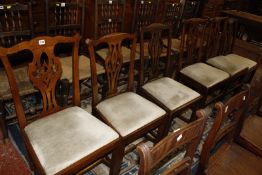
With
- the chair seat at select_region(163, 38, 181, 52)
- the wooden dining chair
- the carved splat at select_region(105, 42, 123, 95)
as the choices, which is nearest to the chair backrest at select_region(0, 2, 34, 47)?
the wooden dining chair

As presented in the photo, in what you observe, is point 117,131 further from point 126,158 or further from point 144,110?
point 126,158

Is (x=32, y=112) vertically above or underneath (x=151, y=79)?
underneath

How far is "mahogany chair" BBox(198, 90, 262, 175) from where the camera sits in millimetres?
1247

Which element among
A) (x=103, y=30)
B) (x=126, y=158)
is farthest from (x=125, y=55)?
(x=126, y=158)

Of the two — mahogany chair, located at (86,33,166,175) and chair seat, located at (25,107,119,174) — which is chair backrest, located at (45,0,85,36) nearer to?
mahogany chair, located at (86,33,166,175)

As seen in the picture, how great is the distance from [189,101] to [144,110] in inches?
19.1

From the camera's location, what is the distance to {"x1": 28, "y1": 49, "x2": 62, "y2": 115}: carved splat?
55.6 inches

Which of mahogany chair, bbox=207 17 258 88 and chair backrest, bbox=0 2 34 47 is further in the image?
mahogany chair, bbox=207 17 258 88

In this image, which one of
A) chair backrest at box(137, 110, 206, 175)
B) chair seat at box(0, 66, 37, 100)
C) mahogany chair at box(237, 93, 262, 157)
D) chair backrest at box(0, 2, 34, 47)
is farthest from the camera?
chair backrest at box(0, 2, 34, 47)

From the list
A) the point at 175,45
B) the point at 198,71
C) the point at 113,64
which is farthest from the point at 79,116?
the point at 175,45

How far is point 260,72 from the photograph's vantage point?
3551 millimetres

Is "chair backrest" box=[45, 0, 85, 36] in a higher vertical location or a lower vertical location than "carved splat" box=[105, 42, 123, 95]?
higher

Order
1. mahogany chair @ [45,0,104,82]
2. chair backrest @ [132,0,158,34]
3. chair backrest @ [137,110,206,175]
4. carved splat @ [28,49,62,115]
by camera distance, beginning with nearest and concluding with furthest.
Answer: chair backrest @ [137,110,206,175] → carved splat @ [28,49,62,115] → mahogany chair @ [45,0,104,82] → chair backrest @ [132,0,158,34]

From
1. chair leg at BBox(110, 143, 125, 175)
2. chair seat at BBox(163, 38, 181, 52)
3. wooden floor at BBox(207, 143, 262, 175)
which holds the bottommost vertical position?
chair leg at BBox(110, 143, 125, 175)
